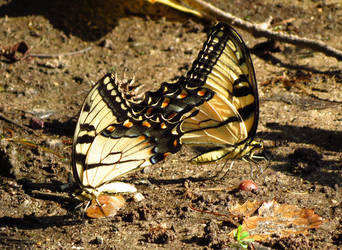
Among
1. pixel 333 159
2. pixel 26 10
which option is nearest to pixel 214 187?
pixel 333 159

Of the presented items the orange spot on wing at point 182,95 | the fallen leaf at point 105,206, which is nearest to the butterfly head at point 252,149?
the orange spot on wing at point 182,95

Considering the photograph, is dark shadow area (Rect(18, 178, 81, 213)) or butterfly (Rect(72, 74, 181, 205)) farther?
dark shadow area (Rect(18, 178, 81, 213))

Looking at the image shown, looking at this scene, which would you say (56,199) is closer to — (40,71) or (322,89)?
(40,71)

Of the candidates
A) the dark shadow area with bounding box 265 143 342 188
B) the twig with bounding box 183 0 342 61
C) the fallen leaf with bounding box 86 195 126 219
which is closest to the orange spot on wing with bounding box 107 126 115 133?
the fallen leaf with bounding box 86 195 126 219

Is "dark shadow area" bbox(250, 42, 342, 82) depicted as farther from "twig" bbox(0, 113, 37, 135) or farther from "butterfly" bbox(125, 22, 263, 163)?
"twig" bbox(0, 113, 37, 135)

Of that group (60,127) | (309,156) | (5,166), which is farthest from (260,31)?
(5,166)

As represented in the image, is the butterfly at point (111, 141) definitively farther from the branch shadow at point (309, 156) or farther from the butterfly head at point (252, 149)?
the branch shadow at point (309, 156)
